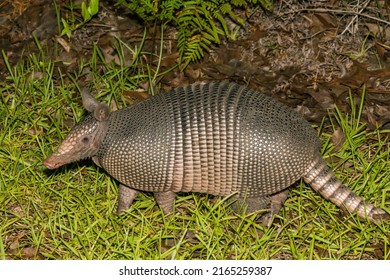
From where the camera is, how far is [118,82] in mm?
7258

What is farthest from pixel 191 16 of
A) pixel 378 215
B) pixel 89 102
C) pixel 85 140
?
pixel 378 215

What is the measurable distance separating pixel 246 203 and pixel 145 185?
0.93 metres

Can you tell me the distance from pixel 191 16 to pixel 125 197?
6.31 ft

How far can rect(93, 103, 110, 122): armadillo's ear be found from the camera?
5.89 meters

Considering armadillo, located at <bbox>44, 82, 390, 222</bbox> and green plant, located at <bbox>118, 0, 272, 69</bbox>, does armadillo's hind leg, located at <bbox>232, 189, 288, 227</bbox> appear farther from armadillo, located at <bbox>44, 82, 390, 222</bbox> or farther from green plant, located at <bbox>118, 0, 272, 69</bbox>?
green plant, located at <bbox>118, 0, 272, 69</bbox>

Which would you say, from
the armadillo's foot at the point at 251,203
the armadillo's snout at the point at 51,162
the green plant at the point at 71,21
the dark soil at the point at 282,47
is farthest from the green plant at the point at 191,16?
the armadillo's snout at the point at 51,162

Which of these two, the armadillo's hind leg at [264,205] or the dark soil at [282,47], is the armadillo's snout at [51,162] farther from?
the dark soil at [282,47]

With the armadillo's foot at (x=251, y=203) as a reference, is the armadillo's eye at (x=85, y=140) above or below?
above

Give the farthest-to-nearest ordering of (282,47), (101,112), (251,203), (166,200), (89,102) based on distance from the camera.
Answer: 1. (282,47)
2. (166,200)
3. (251,203)
4. (89,102)
5. (101,112)

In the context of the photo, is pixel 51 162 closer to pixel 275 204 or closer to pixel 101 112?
pixel 101 112

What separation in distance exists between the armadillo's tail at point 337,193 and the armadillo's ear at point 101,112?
6.11 feet

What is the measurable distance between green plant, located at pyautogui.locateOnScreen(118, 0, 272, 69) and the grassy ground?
2.94ft

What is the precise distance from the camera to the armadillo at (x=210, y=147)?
586 centimetres

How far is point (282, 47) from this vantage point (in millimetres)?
7504
